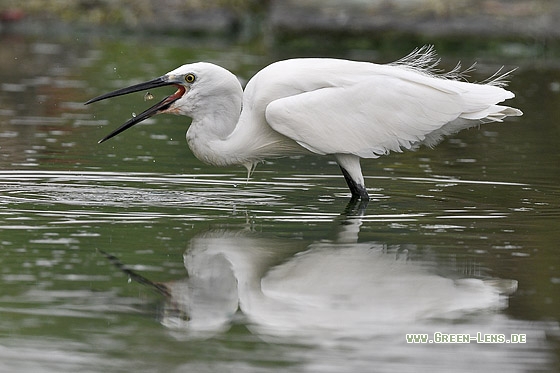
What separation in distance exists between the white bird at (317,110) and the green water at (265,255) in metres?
0.43

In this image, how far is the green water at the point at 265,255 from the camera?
5.76 metres

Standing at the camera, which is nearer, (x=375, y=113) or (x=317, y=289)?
(x=317, y=289)

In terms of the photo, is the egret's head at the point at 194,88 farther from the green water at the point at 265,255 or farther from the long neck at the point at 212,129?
the green water at the point at 265,255

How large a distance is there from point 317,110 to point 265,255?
2.28 metres

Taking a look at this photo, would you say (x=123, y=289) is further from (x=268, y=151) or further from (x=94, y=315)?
(x=268, y=151)

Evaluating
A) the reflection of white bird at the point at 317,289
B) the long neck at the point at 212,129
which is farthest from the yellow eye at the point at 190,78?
the reflection of white bird at the point at 317,289

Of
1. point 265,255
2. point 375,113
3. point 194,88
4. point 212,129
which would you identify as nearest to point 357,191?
point 375,113

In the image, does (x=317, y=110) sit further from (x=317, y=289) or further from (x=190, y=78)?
(x=317, y=289)

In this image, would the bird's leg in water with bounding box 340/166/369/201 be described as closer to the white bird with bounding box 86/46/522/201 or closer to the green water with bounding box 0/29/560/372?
the white bird with bounding box 86/46/522/201

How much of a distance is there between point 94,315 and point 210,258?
5.30 feet

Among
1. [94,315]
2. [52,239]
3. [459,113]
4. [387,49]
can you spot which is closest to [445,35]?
[387,49]

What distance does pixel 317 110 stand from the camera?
32.4 ft

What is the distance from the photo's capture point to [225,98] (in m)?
10.0

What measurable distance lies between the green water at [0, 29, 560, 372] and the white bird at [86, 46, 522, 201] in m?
0.43
